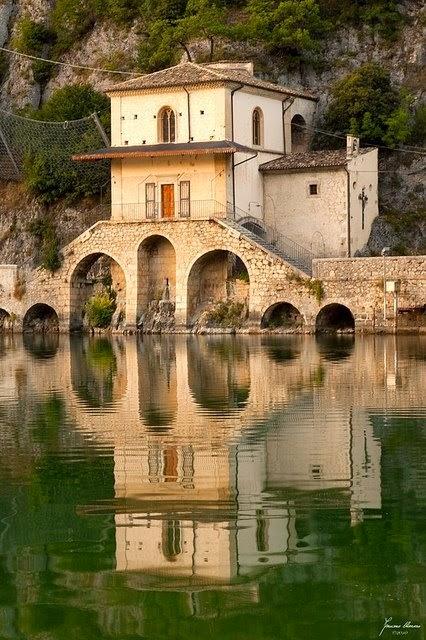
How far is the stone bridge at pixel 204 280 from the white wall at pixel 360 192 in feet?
12.6

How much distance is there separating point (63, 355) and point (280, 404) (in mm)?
19926

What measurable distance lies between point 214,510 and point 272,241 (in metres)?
46.2

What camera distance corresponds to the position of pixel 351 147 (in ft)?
208

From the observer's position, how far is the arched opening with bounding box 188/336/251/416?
106ft

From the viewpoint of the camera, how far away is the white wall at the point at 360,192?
208ft

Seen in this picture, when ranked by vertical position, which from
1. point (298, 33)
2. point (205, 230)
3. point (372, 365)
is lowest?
point (372, 365)

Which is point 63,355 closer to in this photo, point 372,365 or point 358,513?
point 372,365

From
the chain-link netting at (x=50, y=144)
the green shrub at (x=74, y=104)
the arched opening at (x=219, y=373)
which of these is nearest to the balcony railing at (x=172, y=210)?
the chain-link netting at (x=50, y=144)

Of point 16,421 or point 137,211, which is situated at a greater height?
point 137,211

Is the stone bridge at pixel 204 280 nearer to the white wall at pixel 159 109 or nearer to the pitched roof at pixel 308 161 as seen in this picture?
the white wall at pixel 159 109

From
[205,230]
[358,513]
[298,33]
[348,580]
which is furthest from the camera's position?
[298,33]

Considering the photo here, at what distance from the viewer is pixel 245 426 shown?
27.7 m

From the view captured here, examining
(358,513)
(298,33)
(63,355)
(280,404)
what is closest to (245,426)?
(280,404)

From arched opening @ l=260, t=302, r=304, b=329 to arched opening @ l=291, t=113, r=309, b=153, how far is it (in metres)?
9.30
